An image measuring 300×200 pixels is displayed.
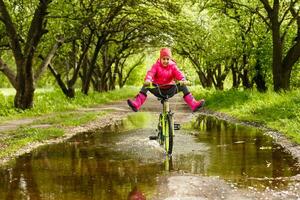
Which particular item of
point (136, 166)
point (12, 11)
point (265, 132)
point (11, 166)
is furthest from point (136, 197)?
point (12, 11)

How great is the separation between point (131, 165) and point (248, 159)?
2386 millimetres

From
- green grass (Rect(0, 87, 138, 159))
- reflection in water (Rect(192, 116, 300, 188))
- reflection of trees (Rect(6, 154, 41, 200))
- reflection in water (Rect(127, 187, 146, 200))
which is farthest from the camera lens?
green grass (Rect(0, 87, 138, 159))

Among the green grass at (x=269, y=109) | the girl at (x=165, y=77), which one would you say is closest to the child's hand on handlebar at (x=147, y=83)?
the girl at (x=165, y=77)

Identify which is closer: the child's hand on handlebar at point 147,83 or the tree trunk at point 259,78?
the child's hand on handlebar at point 147,83

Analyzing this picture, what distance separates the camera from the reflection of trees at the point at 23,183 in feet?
21.1

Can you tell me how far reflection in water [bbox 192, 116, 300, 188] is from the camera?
7.44 metres

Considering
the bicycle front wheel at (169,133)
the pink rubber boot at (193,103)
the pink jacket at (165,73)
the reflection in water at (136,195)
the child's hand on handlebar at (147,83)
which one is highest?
the pink jacket at (165,73)

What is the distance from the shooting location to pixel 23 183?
Answer: 7.20 meters

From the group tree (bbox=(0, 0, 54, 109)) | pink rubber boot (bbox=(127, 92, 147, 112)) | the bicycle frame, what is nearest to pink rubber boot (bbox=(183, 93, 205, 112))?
the bicycle frame

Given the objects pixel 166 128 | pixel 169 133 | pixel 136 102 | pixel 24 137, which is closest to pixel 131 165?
pixel 169 133

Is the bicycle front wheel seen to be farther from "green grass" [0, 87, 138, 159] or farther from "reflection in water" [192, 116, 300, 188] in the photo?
"green grass" [0, 87, 138, 159]

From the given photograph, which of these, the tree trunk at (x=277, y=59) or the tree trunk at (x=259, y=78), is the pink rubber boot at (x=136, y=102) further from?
the tree trunk at (x=259, y=78)

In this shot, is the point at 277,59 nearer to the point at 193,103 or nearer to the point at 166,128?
the point at 193,103

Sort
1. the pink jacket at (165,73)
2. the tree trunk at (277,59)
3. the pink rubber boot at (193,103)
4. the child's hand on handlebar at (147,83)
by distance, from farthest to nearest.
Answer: the tree trunk at (277,59) < the pink rubber boot at (193,103) < the pink jacket at (165,73) < the child's hand on handlebar at (147,83)
